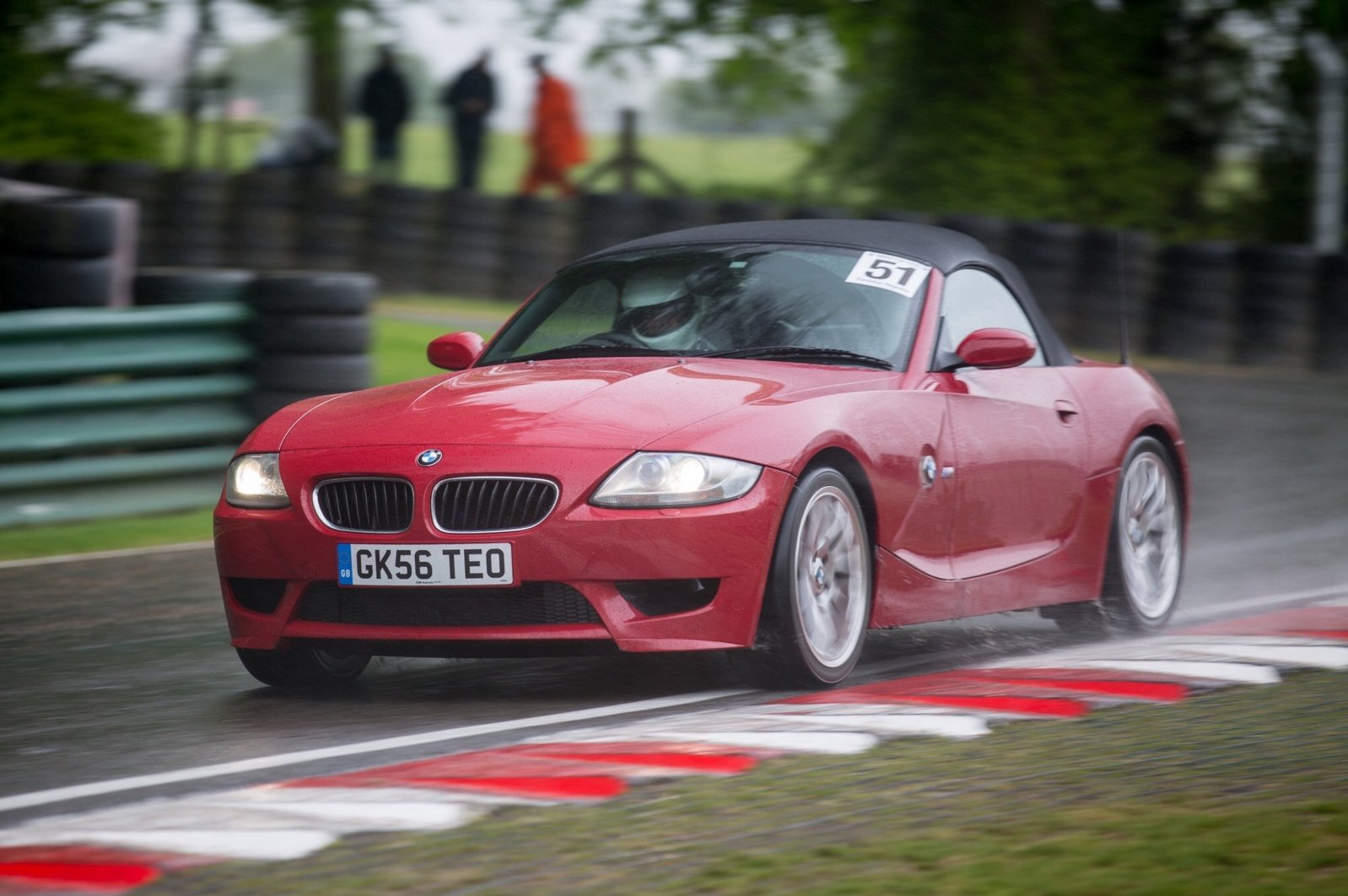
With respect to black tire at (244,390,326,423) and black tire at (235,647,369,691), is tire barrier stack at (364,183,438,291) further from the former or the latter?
black tire at (235,647,369,691)

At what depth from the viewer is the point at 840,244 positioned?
7.23 metres

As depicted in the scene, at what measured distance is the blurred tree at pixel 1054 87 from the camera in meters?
25.5

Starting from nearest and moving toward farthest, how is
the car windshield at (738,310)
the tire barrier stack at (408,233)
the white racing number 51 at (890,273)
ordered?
the car windshield at (738,310) < the white racing number 51 at (890,273) < the tire barrier stack at (408,233)

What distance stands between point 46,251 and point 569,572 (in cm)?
615

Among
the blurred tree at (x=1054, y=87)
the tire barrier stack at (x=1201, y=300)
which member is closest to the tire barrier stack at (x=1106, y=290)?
the tire barrier stack at (x=1201, y=300)

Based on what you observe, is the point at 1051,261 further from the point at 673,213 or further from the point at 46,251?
the point at 46,251

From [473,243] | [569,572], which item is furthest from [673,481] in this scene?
[473,243]

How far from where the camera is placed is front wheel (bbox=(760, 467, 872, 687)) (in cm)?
592

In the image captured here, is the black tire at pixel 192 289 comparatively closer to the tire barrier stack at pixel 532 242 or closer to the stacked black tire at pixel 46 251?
the stacked black tire at pixel 46 251

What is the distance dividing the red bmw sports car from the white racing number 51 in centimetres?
1

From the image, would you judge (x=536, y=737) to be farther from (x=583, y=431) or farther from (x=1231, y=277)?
(x=1231, y=277)

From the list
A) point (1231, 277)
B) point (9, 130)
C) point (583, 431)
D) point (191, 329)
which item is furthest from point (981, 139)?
point (583, 431)

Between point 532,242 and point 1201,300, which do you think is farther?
point 532,242

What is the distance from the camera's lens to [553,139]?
75.0 feet
